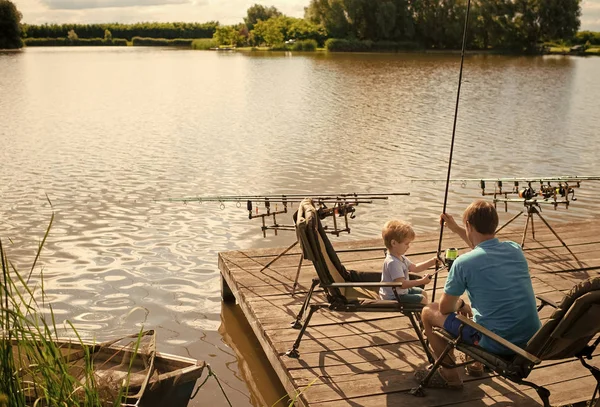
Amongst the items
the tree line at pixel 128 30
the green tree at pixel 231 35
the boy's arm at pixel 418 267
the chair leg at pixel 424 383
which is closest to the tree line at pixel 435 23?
the green tree at pixel 231 35

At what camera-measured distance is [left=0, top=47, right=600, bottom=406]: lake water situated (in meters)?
7.95

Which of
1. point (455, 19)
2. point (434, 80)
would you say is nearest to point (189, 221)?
point (434, 80)

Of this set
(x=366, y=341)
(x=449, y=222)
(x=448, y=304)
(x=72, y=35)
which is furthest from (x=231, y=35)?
(x=448, y=304)

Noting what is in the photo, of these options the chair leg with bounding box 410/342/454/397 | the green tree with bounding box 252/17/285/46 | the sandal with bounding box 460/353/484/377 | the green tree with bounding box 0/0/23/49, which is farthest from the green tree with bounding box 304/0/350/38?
the chair leg with bounding box 410/342/454/397

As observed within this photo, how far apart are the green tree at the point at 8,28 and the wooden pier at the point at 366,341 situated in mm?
99384

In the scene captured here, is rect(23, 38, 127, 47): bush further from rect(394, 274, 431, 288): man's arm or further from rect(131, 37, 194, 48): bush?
rect(394, 274, 431, 288): man's arm

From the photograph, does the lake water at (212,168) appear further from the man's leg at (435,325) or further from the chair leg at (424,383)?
the man's leg at (435,325)

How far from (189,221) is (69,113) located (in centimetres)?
1614

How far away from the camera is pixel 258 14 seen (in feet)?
431

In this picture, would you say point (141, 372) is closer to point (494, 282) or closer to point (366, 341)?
point (366, 341)

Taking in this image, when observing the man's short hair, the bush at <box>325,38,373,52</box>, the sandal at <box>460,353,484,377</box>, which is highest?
the man's short hair

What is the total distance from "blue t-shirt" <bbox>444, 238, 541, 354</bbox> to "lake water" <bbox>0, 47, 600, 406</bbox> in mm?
2443

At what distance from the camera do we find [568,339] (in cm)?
394

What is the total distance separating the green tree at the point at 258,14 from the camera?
12969 cm
